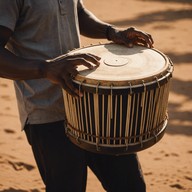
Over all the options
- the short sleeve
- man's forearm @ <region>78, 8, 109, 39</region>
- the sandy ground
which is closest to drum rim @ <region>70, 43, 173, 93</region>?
the short sleeve

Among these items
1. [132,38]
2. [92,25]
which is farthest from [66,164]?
[92,25]

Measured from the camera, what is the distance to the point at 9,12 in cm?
191

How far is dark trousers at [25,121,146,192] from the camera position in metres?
2.18

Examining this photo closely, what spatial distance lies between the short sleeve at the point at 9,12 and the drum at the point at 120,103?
41cm

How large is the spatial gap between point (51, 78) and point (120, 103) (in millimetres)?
360

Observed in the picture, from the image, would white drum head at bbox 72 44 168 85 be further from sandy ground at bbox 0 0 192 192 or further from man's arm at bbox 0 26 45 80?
sandy ground at bbox 0 0 192 192

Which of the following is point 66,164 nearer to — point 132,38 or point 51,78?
point 51,78

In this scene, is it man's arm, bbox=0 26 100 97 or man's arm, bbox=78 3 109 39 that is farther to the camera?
man's arm, bbox=78 3 109 39

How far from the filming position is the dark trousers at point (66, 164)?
2.18 meters

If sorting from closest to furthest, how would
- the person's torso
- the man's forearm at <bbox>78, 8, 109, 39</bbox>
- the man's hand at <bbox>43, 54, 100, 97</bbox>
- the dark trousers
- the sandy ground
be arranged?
1. the man's hand at <bbox>43, 54, 100, 97</bbox>
2. the person's torso
3. the dark trousers
4. the man's forearm at <bbox>78, 8, 109, 39</bbox>
5. the sandy ground

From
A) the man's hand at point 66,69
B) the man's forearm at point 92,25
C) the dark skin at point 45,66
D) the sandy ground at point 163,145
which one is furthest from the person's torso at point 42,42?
the sandy ground at point 163,145

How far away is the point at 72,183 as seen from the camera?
7.19 feet

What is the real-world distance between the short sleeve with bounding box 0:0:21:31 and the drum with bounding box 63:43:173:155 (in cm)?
41

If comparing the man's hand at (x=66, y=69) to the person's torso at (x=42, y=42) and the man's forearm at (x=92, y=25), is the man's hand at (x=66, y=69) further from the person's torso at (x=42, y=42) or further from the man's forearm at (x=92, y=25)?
the man's forearm at (x=92, y=25)
